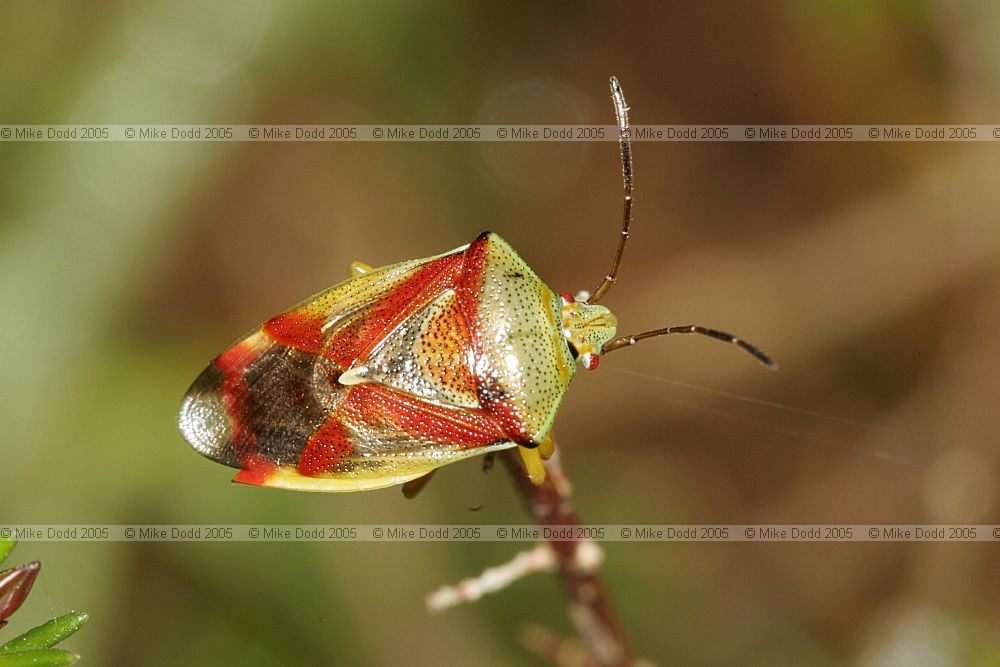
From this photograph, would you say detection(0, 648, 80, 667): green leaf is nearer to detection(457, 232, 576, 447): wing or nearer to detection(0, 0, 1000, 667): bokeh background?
detection(457, 232, 576, 447): wing

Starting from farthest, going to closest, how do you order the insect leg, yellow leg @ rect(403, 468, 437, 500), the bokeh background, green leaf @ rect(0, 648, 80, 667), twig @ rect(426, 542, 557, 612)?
the bokeh background < yellow leg @ rect(403, 468, 437, 500) < the insect leg < twig @ rect(426, 542, 557, 612) < green leaf @ rect(0, 648, 80, 667)

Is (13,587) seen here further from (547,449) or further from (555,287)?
(555,287)

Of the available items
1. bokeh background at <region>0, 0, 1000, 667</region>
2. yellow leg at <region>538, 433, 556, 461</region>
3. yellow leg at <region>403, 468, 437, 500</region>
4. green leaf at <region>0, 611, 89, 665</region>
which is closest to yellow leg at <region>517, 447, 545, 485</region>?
yellow leg at <region>538, 433, 556, 461</region>

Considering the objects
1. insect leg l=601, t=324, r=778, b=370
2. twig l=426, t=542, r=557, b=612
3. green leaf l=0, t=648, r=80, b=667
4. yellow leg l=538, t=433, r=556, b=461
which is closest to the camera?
green leaf l=0, t=648, r=80, b=667

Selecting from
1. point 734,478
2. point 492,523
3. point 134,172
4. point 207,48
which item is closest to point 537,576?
point 492,523

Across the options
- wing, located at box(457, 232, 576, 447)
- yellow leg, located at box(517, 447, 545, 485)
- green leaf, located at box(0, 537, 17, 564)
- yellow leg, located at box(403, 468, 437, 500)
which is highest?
wing, located at box(457, 232, 576, 447)
